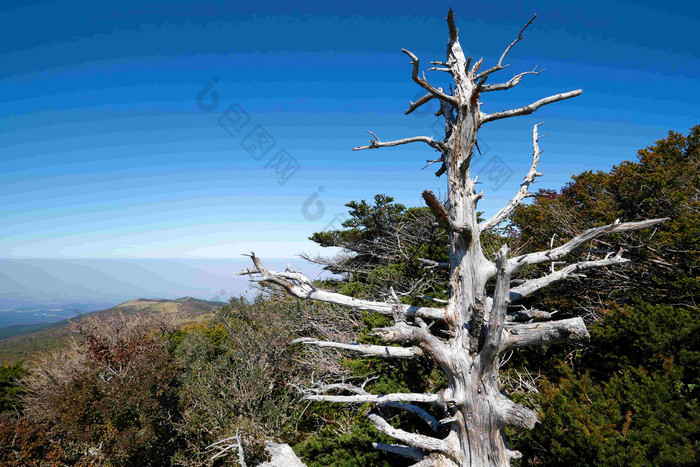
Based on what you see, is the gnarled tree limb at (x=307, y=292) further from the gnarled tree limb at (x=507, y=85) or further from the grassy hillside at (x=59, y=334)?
the grassy hillside at (x=59, y=334)

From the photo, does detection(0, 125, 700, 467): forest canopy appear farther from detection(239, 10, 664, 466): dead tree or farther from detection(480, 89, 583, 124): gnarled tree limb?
detection(480, 89, 583, 124): gnarled tree limb

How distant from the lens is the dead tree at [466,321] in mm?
3373

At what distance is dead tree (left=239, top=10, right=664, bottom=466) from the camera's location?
11.1 ft

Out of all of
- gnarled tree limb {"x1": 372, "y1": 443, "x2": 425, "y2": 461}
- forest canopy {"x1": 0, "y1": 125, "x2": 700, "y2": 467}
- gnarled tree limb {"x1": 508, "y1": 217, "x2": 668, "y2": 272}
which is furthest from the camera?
gnarled tree limb {"x1": 372, "y1": 443, "x2": 425, "y2": 461}

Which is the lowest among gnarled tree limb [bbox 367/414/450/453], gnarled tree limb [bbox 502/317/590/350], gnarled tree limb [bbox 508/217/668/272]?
gnarled tree limb [bbox 367/414/450/453]

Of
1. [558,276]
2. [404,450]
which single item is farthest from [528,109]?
[404,450]

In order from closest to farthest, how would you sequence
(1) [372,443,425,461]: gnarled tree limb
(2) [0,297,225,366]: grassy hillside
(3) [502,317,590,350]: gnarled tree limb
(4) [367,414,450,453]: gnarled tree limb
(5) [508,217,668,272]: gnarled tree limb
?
(3) [502,317,590,350]: gnarled tree limb
(4) [367,414,450,453]: gnarled tree limb
(5) [508,217,668,272]: gnarled tree limb
(1) [372,443,425,461]: gnarled tree limb
(2) [0,297,225,366]: grassy hillside

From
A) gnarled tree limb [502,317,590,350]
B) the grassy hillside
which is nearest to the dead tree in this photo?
gnarled tree limb [502,317,590,350]

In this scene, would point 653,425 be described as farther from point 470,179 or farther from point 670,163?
point 670,163

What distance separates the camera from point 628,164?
33.8ft

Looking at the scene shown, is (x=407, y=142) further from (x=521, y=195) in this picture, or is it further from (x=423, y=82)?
(x=521, y=195)

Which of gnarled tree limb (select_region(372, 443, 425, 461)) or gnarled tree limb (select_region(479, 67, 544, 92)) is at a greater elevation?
gnarled tree limb (select_region(479, 67, 544, 92))

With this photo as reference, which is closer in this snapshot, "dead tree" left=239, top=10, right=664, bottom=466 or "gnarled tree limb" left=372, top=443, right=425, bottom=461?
"dead tree" left=239, top=10, right=664, bottom=466

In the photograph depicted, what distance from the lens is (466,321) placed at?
375cm
